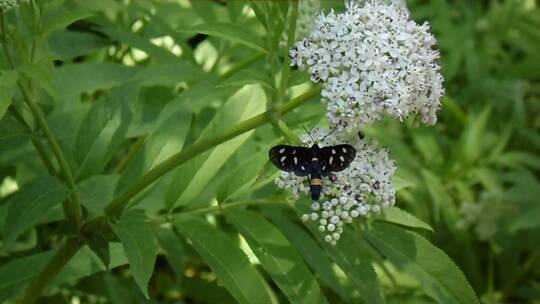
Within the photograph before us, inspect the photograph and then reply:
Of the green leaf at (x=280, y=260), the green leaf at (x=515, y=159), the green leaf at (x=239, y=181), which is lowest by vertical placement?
the green leaf at (x=515, y=159)

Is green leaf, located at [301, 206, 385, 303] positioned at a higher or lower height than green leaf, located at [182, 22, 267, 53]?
lower

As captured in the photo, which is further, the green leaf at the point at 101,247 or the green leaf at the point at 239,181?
the green leaf at the point at 239,181

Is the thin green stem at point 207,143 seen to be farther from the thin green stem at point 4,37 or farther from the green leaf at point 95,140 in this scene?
the thin green stem at point 4,37

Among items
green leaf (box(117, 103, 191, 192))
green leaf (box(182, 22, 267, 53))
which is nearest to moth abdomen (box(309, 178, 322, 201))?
green leaf (box(182, 22, 267, 53))

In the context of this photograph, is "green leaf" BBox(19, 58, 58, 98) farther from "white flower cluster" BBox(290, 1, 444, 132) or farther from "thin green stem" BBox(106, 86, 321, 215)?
"white flower cluster" BBox(290, 1, 444, 132)

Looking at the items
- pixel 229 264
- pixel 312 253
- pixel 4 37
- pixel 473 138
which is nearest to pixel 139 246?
pixel 229 264

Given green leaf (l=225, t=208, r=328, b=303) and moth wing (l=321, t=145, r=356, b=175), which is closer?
moth wing (l=321, t=145, r=356, b=175)

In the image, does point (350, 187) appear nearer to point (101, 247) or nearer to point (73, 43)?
point (101, 247)

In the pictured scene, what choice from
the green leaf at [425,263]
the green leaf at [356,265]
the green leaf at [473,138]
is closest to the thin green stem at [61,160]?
the green leaf at [356,265]
